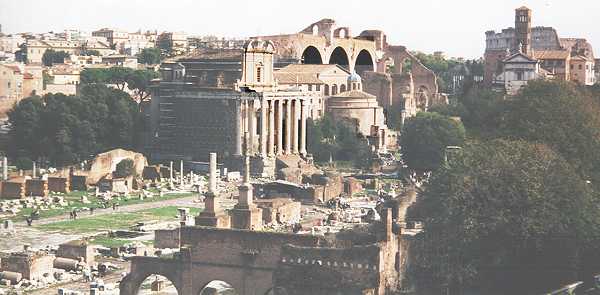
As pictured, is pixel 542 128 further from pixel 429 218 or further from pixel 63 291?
pixel 63 291

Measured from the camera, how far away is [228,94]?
59.2 metres

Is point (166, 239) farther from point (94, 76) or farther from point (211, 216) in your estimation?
point (94, 76)

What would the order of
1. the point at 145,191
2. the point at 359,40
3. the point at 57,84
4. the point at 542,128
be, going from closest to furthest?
1. the point at 542,128
2. the point at 145,191
3. the point at 57,84
4. the point at 359,40

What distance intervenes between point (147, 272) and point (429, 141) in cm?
2857

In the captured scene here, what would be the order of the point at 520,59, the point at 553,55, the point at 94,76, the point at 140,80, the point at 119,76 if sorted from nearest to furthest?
the point at 520,59 → the point at 140,80 → the point at 119,76 → the point at 553,55 → the point at 94,76

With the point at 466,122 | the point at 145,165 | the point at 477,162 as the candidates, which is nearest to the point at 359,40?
the point at 466,122

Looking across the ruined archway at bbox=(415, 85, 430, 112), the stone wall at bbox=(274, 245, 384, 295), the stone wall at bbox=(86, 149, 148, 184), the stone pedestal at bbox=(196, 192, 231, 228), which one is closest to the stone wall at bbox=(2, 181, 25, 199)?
the stone wall at bbox=(86, 149, 148, 184)

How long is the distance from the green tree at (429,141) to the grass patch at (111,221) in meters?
14.1

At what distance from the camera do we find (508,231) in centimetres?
2916

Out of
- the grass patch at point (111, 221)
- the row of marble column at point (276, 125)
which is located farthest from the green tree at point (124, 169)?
the grass patch at point (111, 221)

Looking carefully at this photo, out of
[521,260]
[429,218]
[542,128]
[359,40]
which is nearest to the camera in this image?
[521,260]

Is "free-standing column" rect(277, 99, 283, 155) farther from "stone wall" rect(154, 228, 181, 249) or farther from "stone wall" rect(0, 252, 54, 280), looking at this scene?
"stone wall" rect(0, 252, 54, 280)

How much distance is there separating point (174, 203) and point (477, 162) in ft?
62.2

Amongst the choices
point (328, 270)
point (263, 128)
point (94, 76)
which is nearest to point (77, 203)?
point (263, 128)
